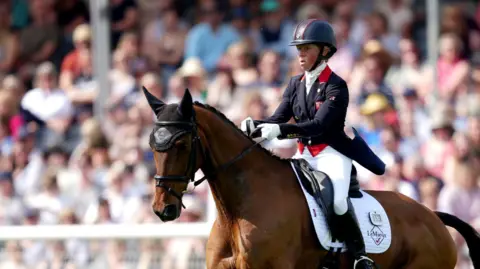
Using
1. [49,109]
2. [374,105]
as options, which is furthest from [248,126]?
[49,109]

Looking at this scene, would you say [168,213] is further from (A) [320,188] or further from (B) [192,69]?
(B) [192,69]

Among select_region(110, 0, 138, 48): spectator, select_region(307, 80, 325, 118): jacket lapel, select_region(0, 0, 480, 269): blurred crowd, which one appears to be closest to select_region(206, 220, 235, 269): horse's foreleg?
select_region(307, 80, 325, 118): jacket lapel

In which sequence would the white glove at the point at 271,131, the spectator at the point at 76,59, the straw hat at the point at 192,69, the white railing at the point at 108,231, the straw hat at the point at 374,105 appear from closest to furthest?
the white glove at the point at 271,131, the white railing at the point at 108,231, the straw hat at the point at 374,105, the straw hat at the point at 192,69, the spectator at the point at 76,59

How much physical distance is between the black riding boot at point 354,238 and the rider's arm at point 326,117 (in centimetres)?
63

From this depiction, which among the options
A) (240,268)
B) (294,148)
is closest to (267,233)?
(240,268)

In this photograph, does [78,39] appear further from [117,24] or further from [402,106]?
[402,106]

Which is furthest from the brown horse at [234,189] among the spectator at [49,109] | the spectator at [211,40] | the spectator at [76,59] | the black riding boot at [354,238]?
the spectator at [76,59]

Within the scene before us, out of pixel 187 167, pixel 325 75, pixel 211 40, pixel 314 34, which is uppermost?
pixel 314 34

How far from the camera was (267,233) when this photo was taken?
24.0 feet

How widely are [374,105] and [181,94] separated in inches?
102

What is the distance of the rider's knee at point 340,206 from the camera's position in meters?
7.62

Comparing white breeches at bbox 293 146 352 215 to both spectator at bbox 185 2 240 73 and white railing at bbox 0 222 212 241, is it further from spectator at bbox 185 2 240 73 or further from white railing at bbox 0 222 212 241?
spectator at bbox 185 2 240 73

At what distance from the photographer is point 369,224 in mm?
7949

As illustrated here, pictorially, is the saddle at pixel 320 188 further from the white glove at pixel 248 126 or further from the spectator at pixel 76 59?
the spectator at pixel 76 59
